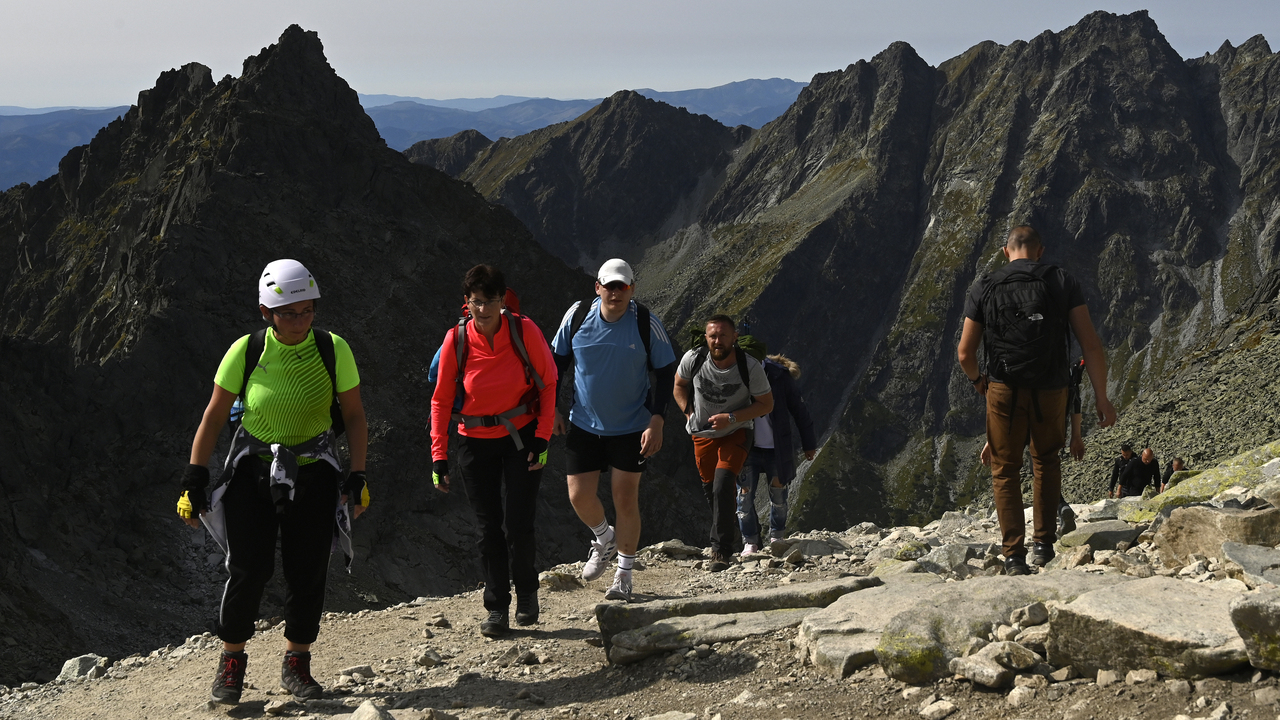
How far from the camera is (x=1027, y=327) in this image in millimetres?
7492

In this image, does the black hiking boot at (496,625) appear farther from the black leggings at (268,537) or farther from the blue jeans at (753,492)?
the blue jeans at (753,492)

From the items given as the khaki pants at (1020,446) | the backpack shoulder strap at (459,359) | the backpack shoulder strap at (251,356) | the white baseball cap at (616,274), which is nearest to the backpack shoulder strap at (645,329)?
the white baseball cap at (616,274)

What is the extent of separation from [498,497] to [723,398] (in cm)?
296

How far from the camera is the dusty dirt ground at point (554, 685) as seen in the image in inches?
184

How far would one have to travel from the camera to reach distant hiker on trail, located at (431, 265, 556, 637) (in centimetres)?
719

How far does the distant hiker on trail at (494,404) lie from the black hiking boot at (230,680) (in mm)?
1791

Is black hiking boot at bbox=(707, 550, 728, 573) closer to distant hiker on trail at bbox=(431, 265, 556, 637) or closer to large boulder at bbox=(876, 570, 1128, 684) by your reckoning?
distant hiker on trail at bbox=(431, 265, 556, 637)

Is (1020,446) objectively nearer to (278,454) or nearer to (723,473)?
(723,473)

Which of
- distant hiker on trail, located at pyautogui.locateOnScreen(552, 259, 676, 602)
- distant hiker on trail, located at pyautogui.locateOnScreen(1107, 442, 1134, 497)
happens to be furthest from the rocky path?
distant hiker on trail, located at pyautogui.locateOnScreen(1107, 442, 1134, 497)

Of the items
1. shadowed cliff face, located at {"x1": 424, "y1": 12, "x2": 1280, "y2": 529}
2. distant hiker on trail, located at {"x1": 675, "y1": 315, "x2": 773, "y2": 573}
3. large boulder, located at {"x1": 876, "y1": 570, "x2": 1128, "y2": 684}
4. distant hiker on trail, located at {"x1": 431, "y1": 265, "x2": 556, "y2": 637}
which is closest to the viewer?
large boulder, located at {"x1": 876, "y1": 570, "x2": 1128, "y2": 684}

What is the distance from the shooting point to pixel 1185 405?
134 feet

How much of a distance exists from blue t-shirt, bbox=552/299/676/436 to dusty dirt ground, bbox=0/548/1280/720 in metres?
1.74

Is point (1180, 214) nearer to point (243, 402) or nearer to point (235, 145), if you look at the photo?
point (235, 145)

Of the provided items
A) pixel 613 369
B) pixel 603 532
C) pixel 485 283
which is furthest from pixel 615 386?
pixel 603 532
